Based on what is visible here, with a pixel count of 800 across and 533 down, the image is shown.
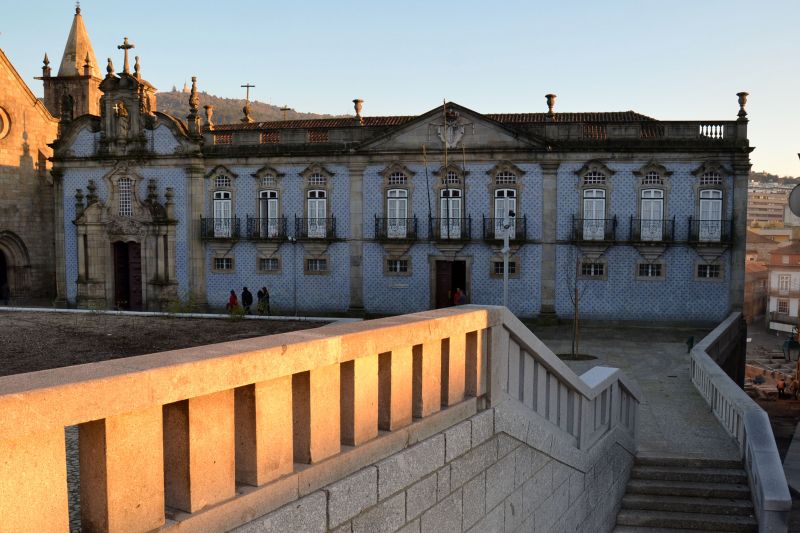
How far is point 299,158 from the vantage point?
85.4 ft

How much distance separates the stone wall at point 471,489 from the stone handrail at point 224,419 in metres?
0.10

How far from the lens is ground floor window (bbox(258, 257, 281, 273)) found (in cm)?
2641

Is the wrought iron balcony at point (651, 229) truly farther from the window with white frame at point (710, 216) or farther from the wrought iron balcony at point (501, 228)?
the wrought iron balcony at point (501, 228)

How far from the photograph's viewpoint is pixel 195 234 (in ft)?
88.3

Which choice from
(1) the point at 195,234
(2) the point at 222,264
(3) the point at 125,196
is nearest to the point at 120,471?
(2) the point at 222,264

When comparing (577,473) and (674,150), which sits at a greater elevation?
(674,150)

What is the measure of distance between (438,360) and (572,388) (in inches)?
102

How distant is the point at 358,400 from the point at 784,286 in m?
85.0

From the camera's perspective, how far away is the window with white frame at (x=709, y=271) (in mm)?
23469

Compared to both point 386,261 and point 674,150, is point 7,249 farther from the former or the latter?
point 674,150

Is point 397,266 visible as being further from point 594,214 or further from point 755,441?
point 755,441

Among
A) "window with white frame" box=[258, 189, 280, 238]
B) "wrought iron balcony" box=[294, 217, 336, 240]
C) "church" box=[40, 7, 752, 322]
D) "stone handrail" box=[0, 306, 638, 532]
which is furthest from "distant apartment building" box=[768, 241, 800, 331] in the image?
"stone handrail" box=[0, 306, 638, 532]

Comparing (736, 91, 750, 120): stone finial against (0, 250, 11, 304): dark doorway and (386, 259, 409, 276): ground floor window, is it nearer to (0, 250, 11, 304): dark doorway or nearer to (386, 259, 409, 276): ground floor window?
(386, 259, 409, 276): ground floor window

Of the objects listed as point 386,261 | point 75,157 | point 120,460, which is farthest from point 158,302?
point 120,460
